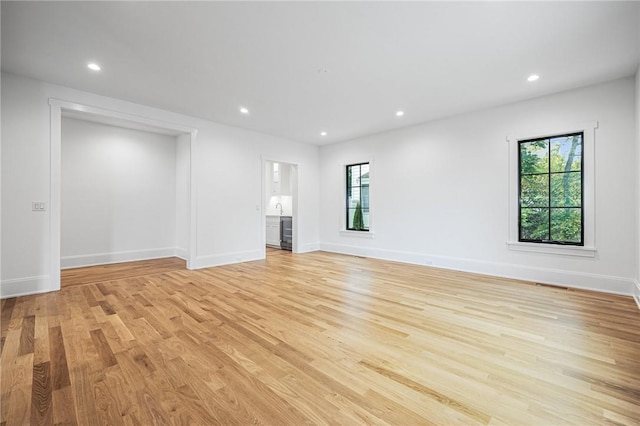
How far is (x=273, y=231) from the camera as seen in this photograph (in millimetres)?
8336

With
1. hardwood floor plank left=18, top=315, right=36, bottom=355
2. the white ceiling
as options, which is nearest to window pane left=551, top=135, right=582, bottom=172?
the white ceiling

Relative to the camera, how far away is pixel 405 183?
5836 mm

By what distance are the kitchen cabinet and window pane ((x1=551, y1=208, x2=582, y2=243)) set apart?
6.20m

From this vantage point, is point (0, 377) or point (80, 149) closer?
point (0, 377)

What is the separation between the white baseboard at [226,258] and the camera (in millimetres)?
5238

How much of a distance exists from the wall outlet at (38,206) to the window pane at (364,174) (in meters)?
5.71

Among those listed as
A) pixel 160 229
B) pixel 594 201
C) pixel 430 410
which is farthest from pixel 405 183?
pixel 160 229

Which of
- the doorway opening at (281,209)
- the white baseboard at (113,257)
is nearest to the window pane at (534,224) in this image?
the doorway opening at (281,209)

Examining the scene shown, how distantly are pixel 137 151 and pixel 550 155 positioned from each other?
775cm

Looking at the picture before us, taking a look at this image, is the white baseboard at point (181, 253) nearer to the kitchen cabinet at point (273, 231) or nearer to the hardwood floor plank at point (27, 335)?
the kitchen cabinet at point (273, 231)

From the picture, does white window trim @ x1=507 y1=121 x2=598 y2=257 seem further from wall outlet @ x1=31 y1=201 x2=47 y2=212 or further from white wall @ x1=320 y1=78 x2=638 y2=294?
wall outlet @ x1=31 y1=201 x2=47 y2=212

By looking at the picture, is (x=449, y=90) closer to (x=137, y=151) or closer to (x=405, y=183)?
(x=405, y=183)

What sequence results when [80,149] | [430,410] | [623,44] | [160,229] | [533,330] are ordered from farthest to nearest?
[160,229] < [80,149] < [623,44] < [533,330] < [430,410]

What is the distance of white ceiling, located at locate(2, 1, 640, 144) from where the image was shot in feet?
7.84
